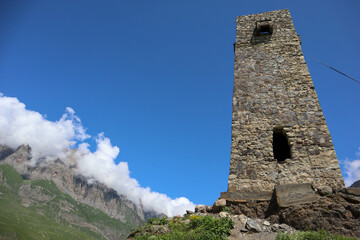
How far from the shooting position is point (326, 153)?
26.4 feet

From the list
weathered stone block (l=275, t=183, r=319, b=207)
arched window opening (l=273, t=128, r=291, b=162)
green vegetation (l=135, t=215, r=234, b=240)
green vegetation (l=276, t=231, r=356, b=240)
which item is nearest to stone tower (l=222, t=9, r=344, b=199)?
arched window opening (l=273, t=128, r=291, b=162)

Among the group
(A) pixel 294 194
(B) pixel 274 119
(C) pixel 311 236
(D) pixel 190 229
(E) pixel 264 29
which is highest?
(E) pixel 264 29

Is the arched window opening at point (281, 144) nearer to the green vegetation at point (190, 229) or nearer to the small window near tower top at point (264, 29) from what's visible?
the green vegetation at point (190, 229)

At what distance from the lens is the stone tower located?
787 cm

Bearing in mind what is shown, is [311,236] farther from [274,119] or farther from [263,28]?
[263,28]

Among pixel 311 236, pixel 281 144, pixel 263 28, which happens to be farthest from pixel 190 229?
pixel 263 28

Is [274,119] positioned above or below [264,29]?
below

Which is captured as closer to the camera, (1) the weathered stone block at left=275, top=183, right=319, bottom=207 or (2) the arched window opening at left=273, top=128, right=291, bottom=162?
(1) the weathered stone block at left=275, top=183, right=319, bottom=207

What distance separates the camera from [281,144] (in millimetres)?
9508

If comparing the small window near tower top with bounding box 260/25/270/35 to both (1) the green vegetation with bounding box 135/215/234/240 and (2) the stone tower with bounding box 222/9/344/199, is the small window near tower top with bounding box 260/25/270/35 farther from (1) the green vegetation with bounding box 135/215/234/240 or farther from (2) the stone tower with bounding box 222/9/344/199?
(1) the green vegetation with bounding box 135/215/234/240

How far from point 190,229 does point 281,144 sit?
517 centimetres

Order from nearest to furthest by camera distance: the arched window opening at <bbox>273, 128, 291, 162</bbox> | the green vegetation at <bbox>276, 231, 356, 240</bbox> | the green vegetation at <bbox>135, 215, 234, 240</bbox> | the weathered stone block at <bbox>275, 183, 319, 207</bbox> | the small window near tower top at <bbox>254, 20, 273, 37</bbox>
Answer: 1. the green vegetation at <bbox>276, 231, 356, 240</bbox>
2. the green vegetation at <bbox>135, 215, 234, 240</bbox>
3. the weathered stone block at <bbox>275, 183, 319, 207</bbox>
4. the arched window opening at <bbox>273, 128, 291, 162</bbox>
5. the small window near tower top at <bbox>254, 20, 273, 37</bbox>

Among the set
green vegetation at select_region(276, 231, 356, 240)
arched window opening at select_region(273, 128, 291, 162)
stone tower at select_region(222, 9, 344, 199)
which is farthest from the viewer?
arched window opening at select_region(273, 128, 291, 162)

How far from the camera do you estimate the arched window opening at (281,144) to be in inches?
361
